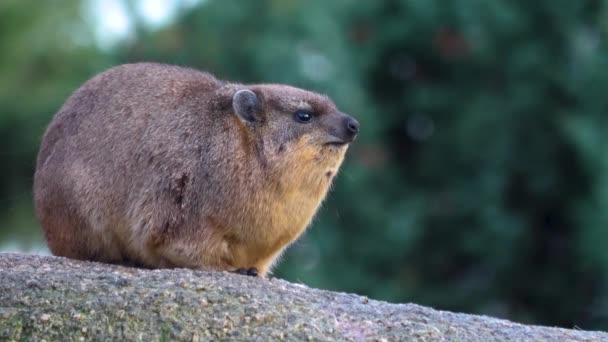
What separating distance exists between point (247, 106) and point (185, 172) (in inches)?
33.4

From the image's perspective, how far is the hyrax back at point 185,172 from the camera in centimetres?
1032

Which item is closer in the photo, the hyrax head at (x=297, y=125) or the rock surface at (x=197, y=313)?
the rock surface at (x=197, y=313)

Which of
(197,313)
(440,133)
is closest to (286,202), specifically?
(197,313)

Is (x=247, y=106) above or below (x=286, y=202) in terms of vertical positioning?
above

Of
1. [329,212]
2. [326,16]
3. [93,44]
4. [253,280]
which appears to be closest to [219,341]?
[253,280]

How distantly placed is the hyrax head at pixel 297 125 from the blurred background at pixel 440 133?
1282 centimetres

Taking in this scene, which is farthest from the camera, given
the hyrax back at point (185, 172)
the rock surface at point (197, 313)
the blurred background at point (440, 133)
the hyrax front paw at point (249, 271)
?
the blurred background at point (440, 133)

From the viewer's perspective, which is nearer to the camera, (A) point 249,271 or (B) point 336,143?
(A) point 249,271

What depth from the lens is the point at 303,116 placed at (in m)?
10.9

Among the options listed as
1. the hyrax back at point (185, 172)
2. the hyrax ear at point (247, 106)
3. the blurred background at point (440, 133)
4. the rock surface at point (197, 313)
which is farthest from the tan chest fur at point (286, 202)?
the blurred background at point (440, 133)

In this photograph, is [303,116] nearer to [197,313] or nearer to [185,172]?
[185,172]

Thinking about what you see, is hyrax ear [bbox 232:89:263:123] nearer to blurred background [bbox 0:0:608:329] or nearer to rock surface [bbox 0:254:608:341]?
rock surface [bbox 0:254:608:341]

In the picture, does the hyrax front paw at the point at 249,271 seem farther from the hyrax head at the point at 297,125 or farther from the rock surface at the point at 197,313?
the hyrax head at the point at 297,125

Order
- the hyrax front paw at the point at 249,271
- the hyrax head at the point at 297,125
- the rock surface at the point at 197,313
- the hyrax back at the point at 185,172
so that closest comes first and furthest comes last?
the rock surface at the point at 197,313
the hyrax front paw at the point at 249,271
the hyrax back at the point at 185,172
the hyrax head at the point at 297,125
